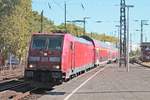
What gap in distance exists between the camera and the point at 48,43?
27.1 metres

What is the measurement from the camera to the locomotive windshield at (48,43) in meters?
27.0

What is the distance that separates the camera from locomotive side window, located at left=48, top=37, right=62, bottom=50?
27.0m

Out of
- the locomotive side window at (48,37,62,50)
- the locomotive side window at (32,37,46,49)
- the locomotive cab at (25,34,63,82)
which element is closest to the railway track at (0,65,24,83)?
the locomotive side window at (32,37,46,49)

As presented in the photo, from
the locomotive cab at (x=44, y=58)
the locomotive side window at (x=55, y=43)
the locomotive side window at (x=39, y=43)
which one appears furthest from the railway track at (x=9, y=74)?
the locomotive side window at (x=55, y=43)

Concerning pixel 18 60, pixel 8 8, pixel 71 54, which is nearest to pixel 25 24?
pixel 8 8

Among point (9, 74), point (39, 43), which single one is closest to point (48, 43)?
point (39, 43)

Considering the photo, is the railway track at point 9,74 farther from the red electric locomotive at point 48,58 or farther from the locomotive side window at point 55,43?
the locomotive side window at point 55,43

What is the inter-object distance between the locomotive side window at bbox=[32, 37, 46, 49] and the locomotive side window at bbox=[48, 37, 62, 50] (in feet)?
1.08

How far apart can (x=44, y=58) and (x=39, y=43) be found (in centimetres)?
97

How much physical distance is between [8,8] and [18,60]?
1219 cm

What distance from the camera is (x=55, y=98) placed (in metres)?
21.1

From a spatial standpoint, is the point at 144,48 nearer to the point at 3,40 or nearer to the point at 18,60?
the point at 18,60

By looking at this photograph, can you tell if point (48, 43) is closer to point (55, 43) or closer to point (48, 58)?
point (55, 43)

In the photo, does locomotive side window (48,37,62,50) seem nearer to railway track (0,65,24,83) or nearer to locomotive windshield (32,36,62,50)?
locomotive windshield (32,36,62,50)
